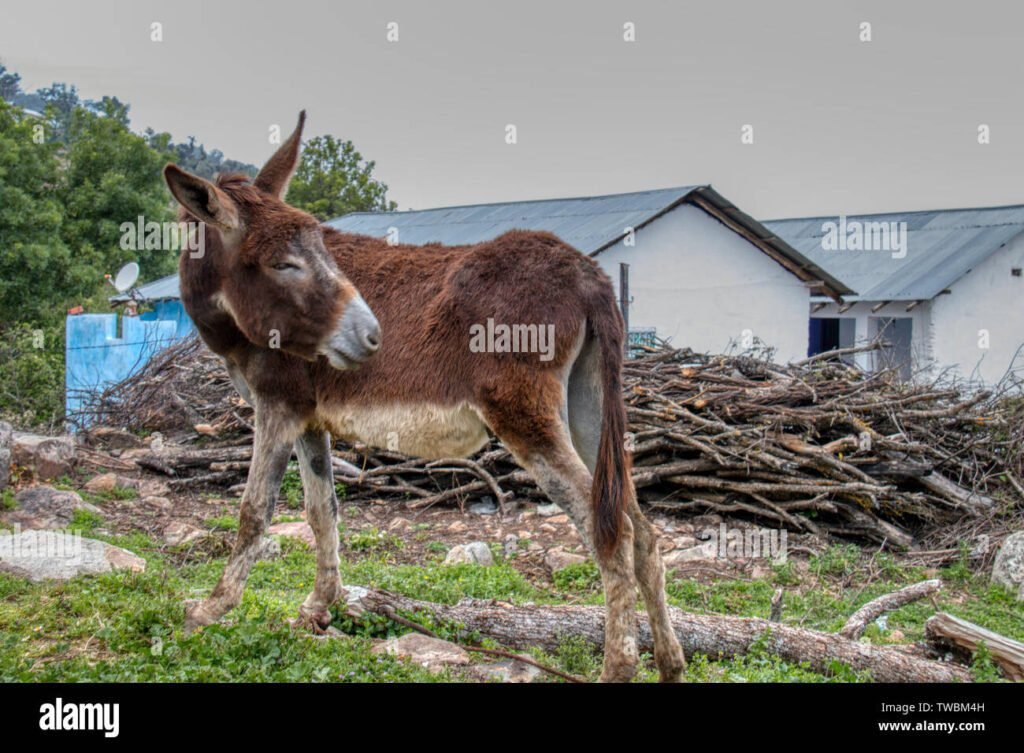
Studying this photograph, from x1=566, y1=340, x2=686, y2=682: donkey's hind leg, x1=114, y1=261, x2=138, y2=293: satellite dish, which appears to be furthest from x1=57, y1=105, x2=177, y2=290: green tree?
x1=566, y1=340, x2=686, y2=682: donkey's hind leg

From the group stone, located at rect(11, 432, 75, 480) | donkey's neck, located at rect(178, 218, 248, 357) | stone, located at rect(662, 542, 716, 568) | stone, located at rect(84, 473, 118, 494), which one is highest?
donkey's neck, located at rect(178, 218, 248, 357)

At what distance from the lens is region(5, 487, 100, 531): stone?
870 centimetres

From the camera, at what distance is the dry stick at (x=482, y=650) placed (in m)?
4.90

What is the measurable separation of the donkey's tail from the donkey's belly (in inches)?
28.4

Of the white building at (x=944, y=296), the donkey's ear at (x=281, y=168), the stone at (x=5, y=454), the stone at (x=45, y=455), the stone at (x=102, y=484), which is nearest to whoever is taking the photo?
the donkey's ear at (x=281, y=168)

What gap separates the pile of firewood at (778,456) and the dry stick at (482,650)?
187 inches

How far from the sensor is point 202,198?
16.9 ft

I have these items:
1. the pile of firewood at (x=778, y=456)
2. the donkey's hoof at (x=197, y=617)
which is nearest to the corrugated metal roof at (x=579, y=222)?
the pile of firewood at (x=778, y=456)

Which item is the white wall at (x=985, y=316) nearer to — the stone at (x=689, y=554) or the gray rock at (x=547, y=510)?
the gray rock at (x=547, y=510)

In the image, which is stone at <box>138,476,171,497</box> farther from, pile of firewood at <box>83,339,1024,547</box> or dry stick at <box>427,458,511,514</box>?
dry stick at <box>427,458,511,514</box>

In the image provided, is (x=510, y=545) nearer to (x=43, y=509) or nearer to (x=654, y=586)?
(x=43, y=509)

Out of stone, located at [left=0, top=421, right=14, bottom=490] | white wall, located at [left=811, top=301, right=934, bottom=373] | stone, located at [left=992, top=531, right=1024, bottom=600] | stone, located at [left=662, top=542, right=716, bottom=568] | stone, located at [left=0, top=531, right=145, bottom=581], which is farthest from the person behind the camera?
white wall, located at [left=811, top=301, right=934, bottom=373]
